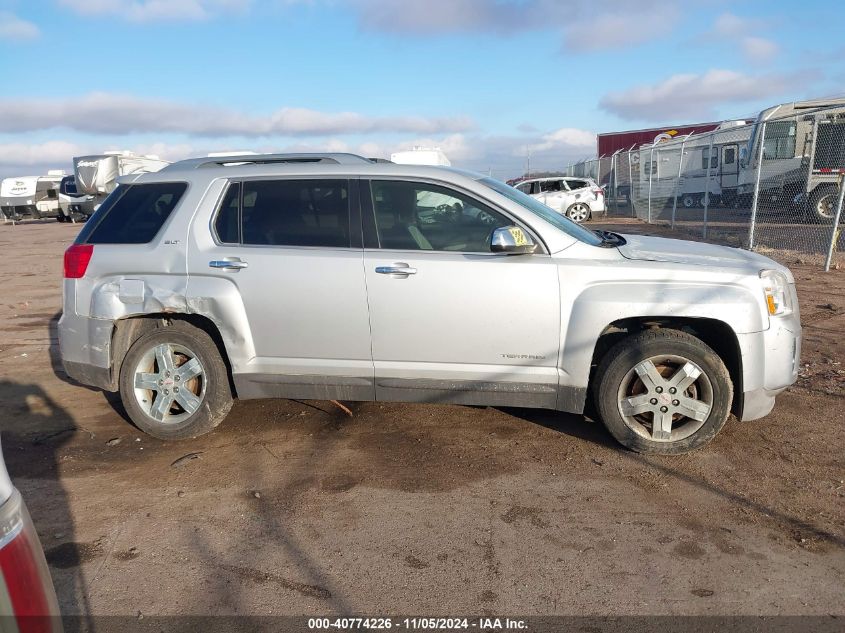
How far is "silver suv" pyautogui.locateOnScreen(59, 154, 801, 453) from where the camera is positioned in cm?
414

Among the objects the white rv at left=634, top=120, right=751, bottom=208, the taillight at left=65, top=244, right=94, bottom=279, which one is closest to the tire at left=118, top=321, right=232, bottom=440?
the taillight at left=65, top=244, right=94, bottom=279

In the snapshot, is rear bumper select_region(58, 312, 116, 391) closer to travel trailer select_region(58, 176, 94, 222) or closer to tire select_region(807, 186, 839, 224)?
tire select_region(807, 186, 839, 224)

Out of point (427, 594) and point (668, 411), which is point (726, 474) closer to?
point (668, 411)

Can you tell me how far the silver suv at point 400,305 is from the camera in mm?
4145

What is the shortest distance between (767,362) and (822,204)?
1485 centimetres

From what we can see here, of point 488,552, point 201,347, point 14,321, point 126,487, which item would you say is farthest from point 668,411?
point 14,321

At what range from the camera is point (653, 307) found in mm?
4086

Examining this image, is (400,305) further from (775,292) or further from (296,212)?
(775,292)

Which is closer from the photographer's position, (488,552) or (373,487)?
(488,552)

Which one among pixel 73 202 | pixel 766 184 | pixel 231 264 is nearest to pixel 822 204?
pixel 766 184

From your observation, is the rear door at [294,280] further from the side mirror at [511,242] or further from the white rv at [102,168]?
the white rv at [102,168]

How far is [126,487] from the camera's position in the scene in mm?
4133

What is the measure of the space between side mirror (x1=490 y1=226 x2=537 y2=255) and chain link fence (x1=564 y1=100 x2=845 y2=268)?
26.2 ft

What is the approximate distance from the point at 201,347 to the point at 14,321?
602 centimetres
